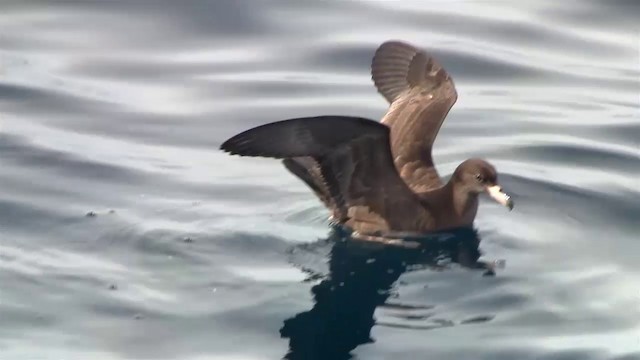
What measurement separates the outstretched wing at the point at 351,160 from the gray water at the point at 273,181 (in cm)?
28

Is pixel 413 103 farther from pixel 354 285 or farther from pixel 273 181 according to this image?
pixel 354 285

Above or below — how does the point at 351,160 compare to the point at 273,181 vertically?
below

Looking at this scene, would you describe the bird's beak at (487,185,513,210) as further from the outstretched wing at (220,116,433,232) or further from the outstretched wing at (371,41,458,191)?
the outstretched wing at (371,41,458,191)

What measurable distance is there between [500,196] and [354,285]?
114cm

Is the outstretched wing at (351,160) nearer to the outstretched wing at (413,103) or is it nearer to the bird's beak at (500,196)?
the bird's beak at (500,196)

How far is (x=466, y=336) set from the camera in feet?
20.0

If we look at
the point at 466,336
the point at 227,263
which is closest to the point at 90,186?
the point at 227,263

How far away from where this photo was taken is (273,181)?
8289mm

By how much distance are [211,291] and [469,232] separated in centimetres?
172

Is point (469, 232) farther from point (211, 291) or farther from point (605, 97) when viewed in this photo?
point (605, 97)

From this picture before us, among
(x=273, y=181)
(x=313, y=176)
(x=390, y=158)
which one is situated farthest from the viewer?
(x=273, y=181)

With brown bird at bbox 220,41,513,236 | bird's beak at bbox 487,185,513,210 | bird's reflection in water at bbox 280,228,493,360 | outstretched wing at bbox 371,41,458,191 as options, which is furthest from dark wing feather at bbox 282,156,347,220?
bird's beak at bbox 487,185,513,210

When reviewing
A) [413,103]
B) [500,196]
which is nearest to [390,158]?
[500,196]

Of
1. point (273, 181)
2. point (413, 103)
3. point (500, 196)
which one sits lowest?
point (500, 196)
